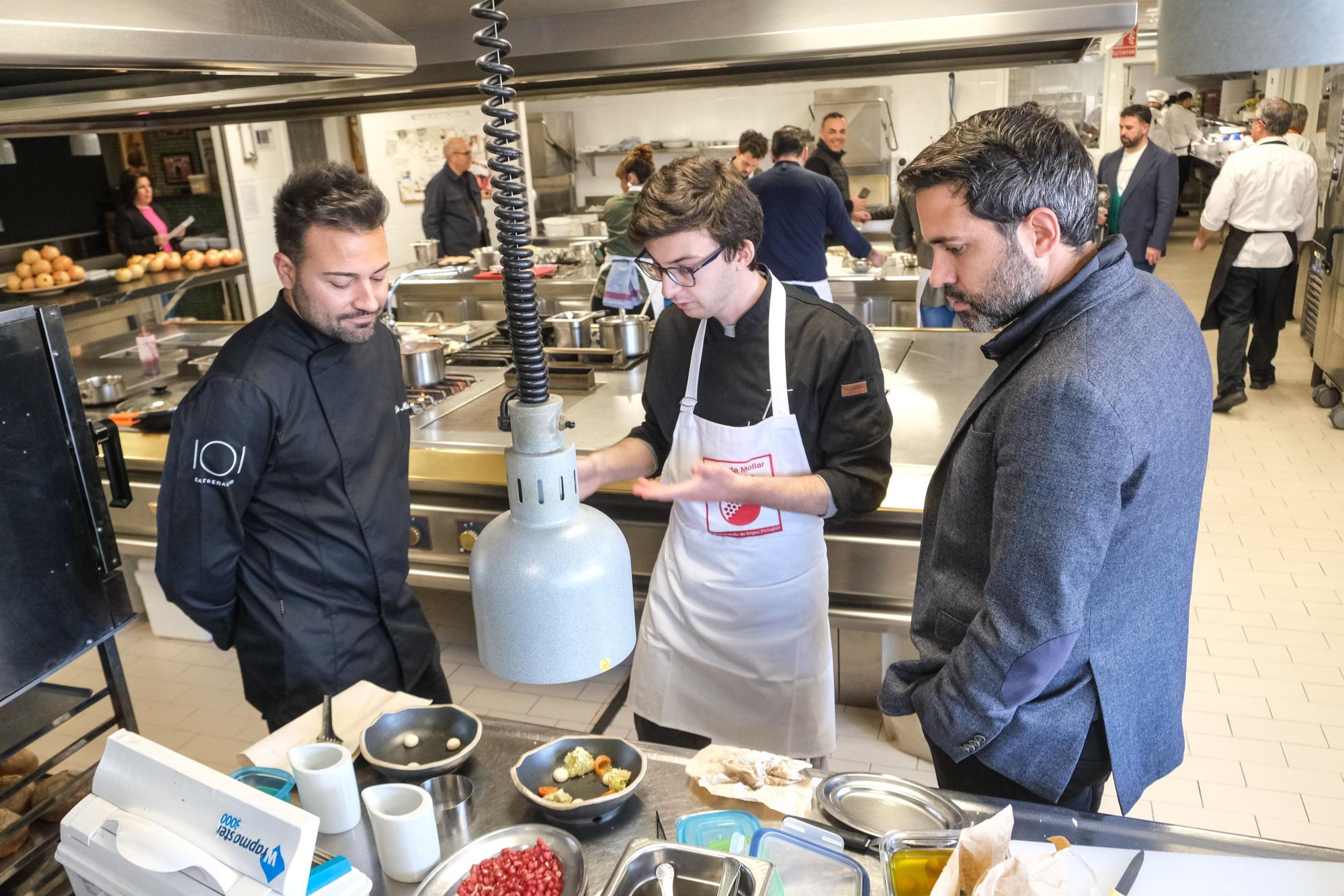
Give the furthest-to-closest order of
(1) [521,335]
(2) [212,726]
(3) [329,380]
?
(2) [212,726]
(3) [329,380]
(1) [521,335]

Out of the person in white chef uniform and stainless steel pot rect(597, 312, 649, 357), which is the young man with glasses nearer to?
stainless steel pot rect(597, 312, 649, 357)

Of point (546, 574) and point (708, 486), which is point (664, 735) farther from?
point (546, 574)

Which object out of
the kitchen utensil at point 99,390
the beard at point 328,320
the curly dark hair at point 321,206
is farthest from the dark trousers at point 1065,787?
the kitchen utensil at point 99,390

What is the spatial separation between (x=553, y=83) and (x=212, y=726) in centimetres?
259

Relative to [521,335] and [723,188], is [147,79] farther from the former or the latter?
[723,188]

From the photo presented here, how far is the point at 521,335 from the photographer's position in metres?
0.91

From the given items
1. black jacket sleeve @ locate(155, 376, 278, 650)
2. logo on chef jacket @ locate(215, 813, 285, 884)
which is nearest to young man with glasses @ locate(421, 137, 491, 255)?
black jacket sleeve @ locate(155, 376, 278, 650)

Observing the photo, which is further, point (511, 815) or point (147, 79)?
point (511, 815)

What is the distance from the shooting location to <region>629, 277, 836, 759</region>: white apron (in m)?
2.31

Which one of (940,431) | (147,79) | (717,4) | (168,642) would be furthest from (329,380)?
(168,642)

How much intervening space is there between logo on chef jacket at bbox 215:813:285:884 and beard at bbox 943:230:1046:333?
48.2 inches

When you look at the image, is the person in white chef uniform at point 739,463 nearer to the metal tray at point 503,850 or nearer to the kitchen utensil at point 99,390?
the metal tray at point 503,850

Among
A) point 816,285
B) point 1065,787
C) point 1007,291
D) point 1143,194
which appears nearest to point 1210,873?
point 1065,787

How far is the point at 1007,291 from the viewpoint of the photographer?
1584 mm
